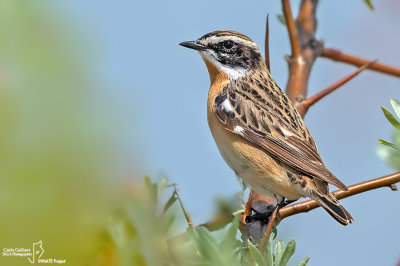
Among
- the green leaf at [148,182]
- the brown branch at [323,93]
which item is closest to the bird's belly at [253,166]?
the brown branch at [323,93]

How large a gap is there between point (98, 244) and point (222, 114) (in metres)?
3.64

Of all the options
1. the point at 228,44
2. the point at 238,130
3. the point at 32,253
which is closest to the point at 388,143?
the point at 32,253

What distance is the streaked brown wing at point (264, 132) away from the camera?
4.24 m

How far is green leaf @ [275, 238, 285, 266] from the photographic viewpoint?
1.69 meters

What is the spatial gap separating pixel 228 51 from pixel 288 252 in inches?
146

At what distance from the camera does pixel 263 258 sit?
5.32ft

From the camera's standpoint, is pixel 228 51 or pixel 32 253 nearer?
pixel 32 253

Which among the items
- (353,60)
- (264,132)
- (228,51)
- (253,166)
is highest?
(228,51)

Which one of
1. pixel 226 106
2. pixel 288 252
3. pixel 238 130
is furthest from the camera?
pixel 226 106

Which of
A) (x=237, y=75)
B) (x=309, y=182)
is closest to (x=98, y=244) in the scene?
(x=309, y=182)

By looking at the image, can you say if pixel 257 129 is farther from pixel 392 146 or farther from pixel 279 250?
pixel 279 250

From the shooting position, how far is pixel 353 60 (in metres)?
4.08

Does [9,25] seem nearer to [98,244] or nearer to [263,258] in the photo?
[98,244]

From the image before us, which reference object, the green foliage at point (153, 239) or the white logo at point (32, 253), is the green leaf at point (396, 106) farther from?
the white logo at point (32, 253)
